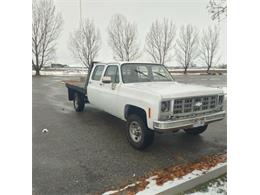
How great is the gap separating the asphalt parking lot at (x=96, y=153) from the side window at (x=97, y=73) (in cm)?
136

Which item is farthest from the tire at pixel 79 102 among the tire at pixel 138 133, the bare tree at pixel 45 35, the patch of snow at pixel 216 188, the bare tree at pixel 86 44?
the bare tree at pixel 86 44

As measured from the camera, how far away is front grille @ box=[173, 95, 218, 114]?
4141 mm

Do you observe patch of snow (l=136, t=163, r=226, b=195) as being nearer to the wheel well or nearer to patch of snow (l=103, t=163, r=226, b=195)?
patch of snow (l=103, t=163, r=226, b=195)

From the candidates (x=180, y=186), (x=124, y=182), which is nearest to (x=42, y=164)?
(x=124, y=182)

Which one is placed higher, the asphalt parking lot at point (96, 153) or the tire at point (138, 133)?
the tire at point (138, 133)

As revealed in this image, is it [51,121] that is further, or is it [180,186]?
[51,121]

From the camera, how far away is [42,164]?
156 inches

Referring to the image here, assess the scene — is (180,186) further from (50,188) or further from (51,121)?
(51,121)

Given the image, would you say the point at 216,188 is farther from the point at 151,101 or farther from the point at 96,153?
the point at 96,153

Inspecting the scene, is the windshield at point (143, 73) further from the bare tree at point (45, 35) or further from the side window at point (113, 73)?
the bare tree at point (45, 35)

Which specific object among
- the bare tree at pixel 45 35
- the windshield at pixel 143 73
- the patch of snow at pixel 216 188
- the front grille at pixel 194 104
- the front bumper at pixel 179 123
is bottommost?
the patch of snow at pixel 216 188

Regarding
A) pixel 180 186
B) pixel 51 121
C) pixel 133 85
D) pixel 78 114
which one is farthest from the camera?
pixel 78 114

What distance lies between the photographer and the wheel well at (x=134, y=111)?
4.56 metres
